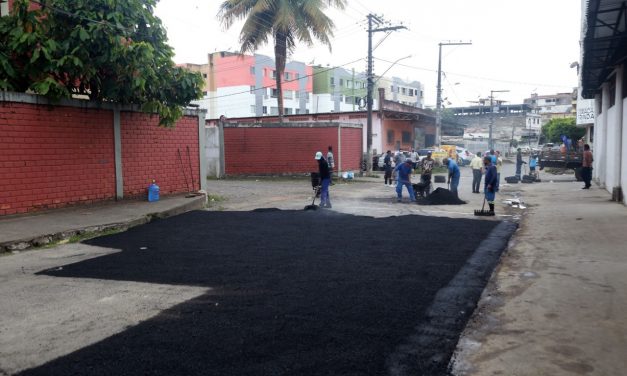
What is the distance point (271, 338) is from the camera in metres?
4.87

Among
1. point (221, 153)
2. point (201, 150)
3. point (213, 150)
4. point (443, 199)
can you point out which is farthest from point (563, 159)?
point (201, 150)

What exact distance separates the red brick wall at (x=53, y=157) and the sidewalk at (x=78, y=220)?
0.36 metres

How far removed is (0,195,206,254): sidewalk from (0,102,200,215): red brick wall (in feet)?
1.06

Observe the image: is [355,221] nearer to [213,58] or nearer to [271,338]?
[271,338]

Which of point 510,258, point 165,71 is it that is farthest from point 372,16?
point 510,258

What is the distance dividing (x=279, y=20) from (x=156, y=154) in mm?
13885

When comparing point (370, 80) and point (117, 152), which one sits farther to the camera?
point (370, 80)

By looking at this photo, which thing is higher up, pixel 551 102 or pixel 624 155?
pixel 551 102

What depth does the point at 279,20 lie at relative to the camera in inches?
1075

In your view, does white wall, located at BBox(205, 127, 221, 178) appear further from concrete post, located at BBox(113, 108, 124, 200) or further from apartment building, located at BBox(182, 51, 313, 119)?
apartment building, located at BBox(182, 51, 313, 119)

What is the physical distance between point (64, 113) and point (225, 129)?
17.2m

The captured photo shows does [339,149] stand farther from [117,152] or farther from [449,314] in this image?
[449,314]

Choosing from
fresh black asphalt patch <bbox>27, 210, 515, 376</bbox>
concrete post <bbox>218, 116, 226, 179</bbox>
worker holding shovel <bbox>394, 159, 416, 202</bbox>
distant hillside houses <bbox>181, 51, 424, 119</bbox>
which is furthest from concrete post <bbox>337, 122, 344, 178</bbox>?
distant hillside houses <bbox>181, 51, 424, 119</bbox>

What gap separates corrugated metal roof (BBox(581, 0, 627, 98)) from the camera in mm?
11404
